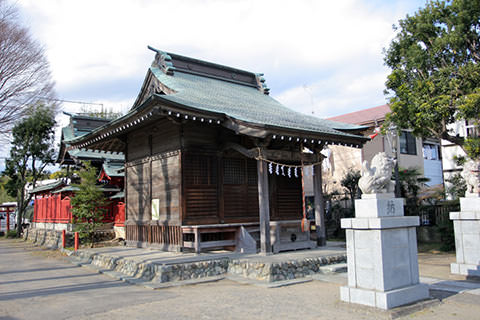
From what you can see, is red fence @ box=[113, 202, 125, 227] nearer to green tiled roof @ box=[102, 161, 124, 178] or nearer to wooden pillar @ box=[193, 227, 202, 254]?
green tiled roof @ box=[102, 161, 124, 178]

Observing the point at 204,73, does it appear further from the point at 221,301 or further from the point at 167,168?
the point at 221,301

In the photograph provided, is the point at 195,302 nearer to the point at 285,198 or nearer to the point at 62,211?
the point at 285,198

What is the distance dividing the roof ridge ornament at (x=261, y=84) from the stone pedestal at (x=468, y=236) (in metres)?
10.6

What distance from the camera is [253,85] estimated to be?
61.8 feet

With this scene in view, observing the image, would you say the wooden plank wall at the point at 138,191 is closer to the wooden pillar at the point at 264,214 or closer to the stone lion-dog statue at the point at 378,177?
the wooden pillar at the point at 264,214

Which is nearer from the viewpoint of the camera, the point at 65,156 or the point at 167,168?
the point at 167,168

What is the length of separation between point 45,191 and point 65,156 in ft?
10.2

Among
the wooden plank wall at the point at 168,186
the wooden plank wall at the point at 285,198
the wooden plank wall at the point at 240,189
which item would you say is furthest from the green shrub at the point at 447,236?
the wooden plank wall at the point at 168,186

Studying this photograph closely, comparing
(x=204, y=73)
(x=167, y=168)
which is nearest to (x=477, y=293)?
(x=167, y=168)

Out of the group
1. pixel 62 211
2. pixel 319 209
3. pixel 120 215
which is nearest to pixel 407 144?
pixel 319 209

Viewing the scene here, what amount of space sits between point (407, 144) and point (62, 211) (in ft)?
73.9

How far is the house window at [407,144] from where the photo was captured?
25.4 meters

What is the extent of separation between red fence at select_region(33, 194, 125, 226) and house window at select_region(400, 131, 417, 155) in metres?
18.6

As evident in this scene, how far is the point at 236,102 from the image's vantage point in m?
14.4
